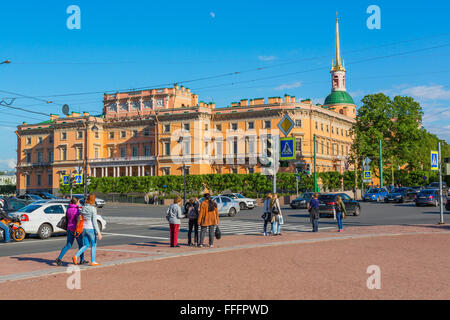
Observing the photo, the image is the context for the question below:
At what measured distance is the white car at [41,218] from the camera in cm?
2105

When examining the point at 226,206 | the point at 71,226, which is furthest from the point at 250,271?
the point at 226,206

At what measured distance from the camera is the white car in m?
21.0

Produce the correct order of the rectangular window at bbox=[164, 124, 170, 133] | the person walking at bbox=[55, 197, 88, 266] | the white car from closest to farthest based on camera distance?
the person walking at bbox=[55, 197, 88, 266], the white car, the rectangular window at bbox=[164, 124, 170, 133]

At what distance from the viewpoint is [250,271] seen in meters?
11.5

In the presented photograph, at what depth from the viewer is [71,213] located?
12.7 metres

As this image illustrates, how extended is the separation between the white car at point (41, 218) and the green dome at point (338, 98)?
279 ft

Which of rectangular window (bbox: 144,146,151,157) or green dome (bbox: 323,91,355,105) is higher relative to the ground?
green dome (bbox: 323,91,355,105)

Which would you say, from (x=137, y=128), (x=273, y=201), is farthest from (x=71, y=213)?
(x=137, y=128)

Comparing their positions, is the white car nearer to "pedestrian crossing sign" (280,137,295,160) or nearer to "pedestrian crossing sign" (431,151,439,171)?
"pedestrian crossing sign" (280,137,295,160)

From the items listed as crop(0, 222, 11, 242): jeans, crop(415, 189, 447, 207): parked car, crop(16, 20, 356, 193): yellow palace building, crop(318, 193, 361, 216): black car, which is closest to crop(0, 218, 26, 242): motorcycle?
crop(0, 222, 11, 242): jeans

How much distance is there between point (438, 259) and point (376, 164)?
5764 centimetres

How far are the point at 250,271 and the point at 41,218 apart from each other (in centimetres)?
1301

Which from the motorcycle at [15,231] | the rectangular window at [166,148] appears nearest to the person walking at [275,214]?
the motorcycle at [15,231]

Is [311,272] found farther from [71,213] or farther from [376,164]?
[376,164]
